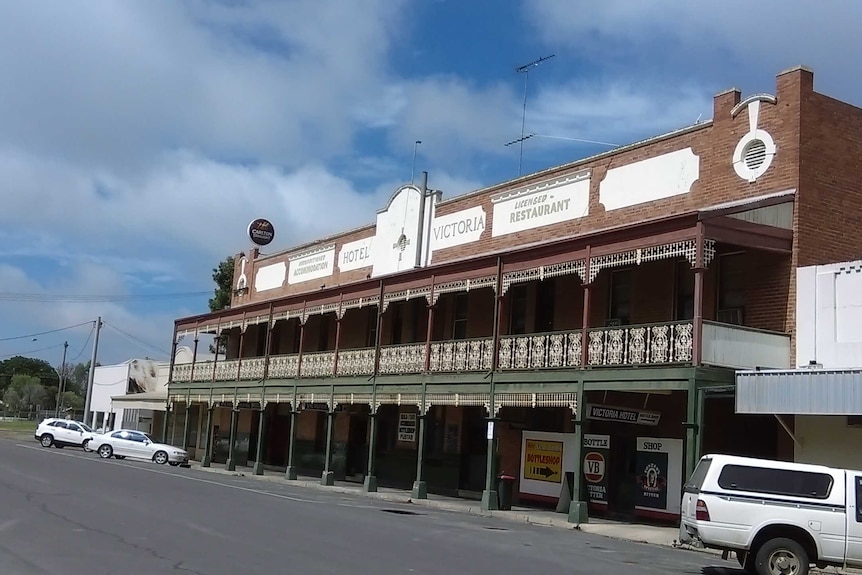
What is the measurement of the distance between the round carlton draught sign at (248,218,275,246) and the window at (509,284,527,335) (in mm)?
18282

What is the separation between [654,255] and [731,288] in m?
2.27

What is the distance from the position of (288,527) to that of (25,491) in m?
7.09

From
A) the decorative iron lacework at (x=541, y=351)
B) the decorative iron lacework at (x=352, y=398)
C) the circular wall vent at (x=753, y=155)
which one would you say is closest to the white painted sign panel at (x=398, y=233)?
the decorative iron lacework at (x=352, y=398)

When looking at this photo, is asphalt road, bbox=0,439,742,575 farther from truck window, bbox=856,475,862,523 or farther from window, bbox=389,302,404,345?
window, bbox=389,302,404,345

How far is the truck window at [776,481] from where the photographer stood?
12352 millimetres

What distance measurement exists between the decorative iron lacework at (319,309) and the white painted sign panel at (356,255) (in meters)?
2.92

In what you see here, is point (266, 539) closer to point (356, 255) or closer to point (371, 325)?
point (371, 325)

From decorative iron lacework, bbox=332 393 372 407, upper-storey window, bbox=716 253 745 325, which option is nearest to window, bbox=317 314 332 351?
decorative iron lacework, bbox=332 393 372 407

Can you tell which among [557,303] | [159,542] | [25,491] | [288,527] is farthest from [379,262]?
[159,542]

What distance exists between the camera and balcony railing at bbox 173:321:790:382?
18422 mm

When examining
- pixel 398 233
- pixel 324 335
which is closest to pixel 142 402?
pixel 324 335

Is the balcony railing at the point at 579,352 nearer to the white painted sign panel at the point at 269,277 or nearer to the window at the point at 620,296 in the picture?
the window at the point at 620,296

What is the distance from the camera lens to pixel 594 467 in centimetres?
2314

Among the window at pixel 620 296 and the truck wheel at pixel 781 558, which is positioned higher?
the window at pixel 620 296
